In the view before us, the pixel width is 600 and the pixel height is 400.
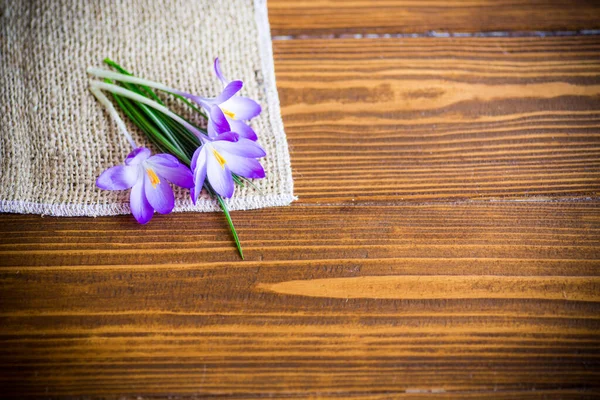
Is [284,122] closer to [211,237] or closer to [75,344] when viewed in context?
[211,237]

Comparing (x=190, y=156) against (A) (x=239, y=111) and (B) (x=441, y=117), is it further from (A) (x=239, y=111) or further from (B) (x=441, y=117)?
(B) (x=441, y=117)

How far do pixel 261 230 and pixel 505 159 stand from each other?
1.02ft

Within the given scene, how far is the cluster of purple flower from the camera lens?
1.71 ft

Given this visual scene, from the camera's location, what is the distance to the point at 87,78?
2.02ft

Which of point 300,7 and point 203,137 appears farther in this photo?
point 300,7

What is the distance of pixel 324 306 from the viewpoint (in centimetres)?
55

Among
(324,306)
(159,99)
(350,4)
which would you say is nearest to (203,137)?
(159,99)

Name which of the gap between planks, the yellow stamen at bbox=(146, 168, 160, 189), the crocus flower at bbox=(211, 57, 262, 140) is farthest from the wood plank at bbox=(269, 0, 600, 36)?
the yellow stamen at bbox=(146, 168, 160, 189)

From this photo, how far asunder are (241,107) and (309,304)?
23cm

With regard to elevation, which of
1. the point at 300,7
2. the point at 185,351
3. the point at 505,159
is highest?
the point at 300,7

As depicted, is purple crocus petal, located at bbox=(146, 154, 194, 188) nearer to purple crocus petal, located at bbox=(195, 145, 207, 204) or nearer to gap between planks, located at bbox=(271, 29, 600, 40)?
purple crocus petal, located at bbox=(195, 145, 207, 204)

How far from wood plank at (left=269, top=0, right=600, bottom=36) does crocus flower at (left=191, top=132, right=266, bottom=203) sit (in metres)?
0.24

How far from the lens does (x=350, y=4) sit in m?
0.72

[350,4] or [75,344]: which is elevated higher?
[350,4]
